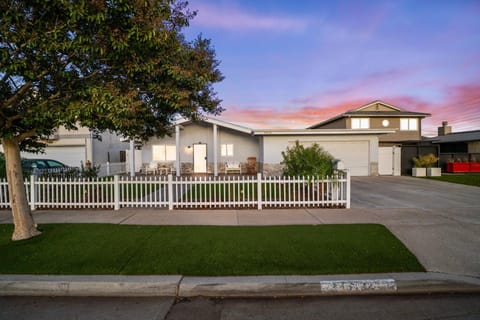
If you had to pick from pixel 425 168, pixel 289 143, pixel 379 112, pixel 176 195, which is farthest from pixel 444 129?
pixel 176 195

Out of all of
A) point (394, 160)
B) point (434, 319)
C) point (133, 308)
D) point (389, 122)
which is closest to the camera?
point (434, 319)

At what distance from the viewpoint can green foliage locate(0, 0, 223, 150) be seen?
3.95 metres

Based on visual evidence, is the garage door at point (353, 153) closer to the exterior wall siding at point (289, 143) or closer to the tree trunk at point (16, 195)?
the exterior wall siding at point (289, 143)

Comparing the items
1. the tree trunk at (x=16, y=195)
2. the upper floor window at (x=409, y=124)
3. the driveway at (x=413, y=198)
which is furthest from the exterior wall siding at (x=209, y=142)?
the upper floor window at (x=409, y=124)

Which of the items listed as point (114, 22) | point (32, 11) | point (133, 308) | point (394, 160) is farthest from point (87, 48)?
point (394, 160)

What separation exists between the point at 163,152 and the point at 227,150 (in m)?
4.71

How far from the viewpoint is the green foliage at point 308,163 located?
8.27 metres

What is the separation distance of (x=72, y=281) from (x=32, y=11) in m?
4.30

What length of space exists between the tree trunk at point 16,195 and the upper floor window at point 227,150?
13.8 m

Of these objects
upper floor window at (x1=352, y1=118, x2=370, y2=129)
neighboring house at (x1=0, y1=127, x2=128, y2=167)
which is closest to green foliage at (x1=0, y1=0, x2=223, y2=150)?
neighboring house at (x1=0, y1=127, x2=128, y2=167)

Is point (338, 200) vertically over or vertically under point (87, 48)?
under

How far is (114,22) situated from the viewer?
14.1 ft

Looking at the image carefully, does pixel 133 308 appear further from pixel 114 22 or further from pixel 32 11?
pixel 32 11

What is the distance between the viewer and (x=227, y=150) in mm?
18578
